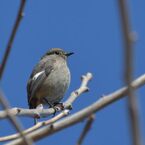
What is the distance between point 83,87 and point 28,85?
406 centimetres

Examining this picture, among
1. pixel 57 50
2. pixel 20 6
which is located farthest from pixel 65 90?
pixel 20 6

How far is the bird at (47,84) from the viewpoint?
25.8 feet

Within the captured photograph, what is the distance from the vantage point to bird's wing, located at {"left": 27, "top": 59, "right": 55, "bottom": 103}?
7880 mm

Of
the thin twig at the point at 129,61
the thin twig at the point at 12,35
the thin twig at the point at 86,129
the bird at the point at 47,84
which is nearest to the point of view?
the thin twig at the point at 129,61

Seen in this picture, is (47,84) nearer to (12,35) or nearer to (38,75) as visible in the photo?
(38,75)

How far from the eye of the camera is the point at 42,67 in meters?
8.45

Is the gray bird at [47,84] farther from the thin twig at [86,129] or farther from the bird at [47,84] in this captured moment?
the thin twig at [86,129]

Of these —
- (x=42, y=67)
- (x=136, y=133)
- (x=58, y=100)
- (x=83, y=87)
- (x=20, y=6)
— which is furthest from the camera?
(x=42, y=67)

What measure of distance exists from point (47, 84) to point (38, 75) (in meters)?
0.32

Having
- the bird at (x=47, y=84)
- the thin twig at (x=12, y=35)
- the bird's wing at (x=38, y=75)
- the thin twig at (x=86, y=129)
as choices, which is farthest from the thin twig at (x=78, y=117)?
the bird's wing at (x=38, y=75)

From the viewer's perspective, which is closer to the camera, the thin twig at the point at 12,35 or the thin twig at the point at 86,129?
the thin twig at the point at 86,129

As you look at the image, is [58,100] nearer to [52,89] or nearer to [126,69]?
[52,89]

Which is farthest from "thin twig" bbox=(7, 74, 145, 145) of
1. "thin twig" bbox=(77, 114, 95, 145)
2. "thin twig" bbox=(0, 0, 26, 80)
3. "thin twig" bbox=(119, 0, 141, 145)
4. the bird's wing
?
the bird's wing

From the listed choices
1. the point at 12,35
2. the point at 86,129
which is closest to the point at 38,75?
the point at 12,35
